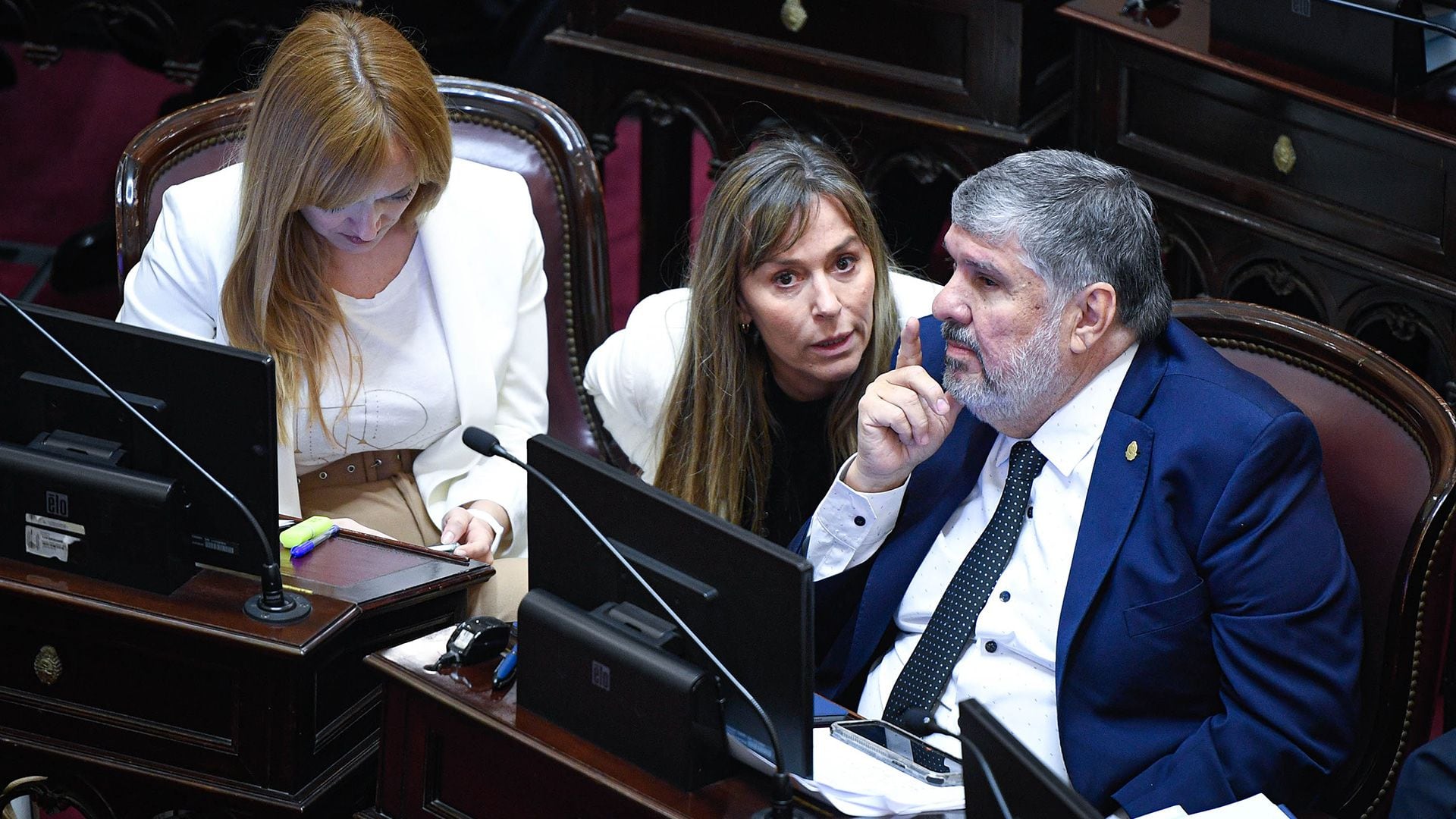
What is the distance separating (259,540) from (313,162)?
23.7 inches

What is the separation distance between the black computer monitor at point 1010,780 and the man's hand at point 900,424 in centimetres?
66

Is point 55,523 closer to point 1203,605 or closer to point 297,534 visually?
point 297,534

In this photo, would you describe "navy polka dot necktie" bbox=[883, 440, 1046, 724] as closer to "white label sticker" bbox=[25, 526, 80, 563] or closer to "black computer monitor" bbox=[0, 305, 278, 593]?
"black computer monitor" bbox=[0, 305, 278, 593]

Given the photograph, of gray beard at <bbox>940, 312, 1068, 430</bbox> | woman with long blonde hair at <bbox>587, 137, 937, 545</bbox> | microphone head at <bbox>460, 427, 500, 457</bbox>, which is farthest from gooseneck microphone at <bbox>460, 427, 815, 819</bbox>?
woman with long blonde hair at <bbox>587, 137, 937, 545</bbox>

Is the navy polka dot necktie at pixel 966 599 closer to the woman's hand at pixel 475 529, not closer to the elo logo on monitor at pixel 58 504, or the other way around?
the woman's hand at pixel 475 529

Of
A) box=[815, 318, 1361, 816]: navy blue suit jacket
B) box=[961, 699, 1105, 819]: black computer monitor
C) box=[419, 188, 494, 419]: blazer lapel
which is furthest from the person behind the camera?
box=[419, 188, 494, 419]: blazer lapel

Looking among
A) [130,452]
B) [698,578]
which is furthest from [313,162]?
[698,578]

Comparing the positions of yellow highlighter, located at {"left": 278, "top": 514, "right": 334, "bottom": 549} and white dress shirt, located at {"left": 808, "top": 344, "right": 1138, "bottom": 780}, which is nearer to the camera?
white dress shirt, located at {"left": 808, "top": 344, "right": 1138, "bottom": 780}

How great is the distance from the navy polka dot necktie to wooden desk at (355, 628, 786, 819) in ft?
1.31

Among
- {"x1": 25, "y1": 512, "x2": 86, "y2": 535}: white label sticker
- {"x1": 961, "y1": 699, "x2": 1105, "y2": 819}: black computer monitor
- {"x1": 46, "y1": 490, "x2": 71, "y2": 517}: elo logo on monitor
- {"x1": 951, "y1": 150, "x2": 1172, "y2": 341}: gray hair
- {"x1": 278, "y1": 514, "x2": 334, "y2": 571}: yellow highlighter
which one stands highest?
{"x1": 951, "y1": 150, "x2": 1172, "y2": 341}: gray hair

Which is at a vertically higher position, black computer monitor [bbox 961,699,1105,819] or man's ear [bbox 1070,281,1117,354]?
man's ear [bbox 1070,281,1117,354]

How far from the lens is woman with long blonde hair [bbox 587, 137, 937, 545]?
2.49 metres

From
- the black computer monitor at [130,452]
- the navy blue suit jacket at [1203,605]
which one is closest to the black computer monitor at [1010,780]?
the navy blue suit jacket at [1203,605]

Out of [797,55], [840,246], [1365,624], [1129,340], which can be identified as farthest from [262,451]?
[797,55]
